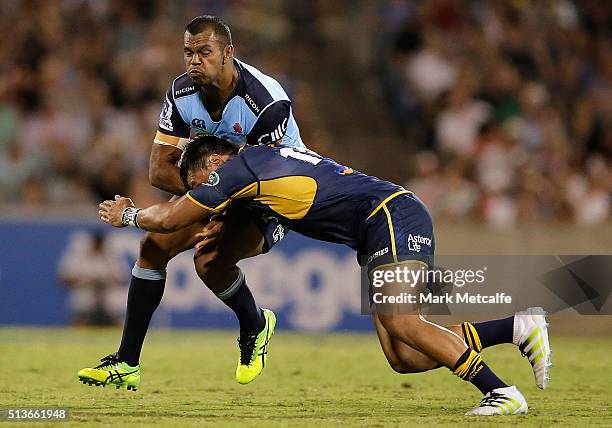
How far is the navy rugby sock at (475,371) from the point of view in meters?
7.16

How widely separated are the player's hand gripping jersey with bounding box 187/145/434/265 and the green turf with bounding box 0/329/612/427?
1.11 meters

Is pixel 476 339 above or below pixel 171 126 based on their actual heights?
below

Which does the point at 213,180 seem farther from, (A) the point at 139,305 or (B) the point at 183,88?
(A) the point at 139,305

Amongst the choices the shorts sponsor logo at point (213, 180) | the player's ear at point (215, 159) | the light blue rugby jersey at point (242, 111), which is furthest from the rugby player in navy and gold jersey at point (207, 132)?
the shorts sponsor logo at point (213, 180)

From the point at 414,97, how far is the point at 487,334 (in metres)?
9.05

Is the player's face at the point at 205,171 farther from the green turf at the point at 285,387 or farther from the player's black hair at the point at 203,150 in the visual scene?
the green turf at the point at 285,387

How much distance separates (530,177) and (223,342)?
4.73 m

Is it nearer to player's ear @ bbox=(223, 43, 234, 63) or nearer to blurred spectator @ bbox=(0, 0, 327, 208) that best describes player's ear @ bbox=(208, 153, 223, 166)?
player's ear @ bbox=(223, 43, 234, 63)

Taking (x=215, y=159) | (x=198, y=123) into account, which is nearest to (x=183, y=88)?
(x=198, y=123)

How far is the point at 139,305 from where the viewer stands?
8.22 m

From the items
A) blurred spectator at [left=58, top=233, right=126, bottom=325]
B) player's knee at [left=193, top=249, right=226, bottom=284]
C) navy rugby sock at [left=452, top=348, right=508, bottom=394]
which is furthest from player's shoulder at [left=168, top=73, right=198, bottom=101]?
blurred spectator at [left=58, top=233, right=126, bottom=325]

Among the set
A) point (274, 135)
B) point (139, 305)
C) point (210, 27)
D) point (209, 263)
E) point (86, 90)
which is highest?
point (86, 90)

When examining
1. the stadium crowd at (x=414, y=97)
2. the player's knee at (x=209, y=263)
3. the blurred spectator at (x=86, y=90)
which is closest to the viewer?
the player's knee at (x=209, y=263)

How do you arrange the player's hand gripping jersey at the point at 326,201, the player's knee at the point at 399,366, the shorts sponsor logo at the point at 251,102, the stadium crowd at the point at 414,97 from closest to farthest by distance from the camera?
the player's hand gripping jersey at the point at 326,201
the player's knee at the point at 399,366
the shorts sponsor logo at the point at 251,102
the stadium crowd at the point at 414,97
